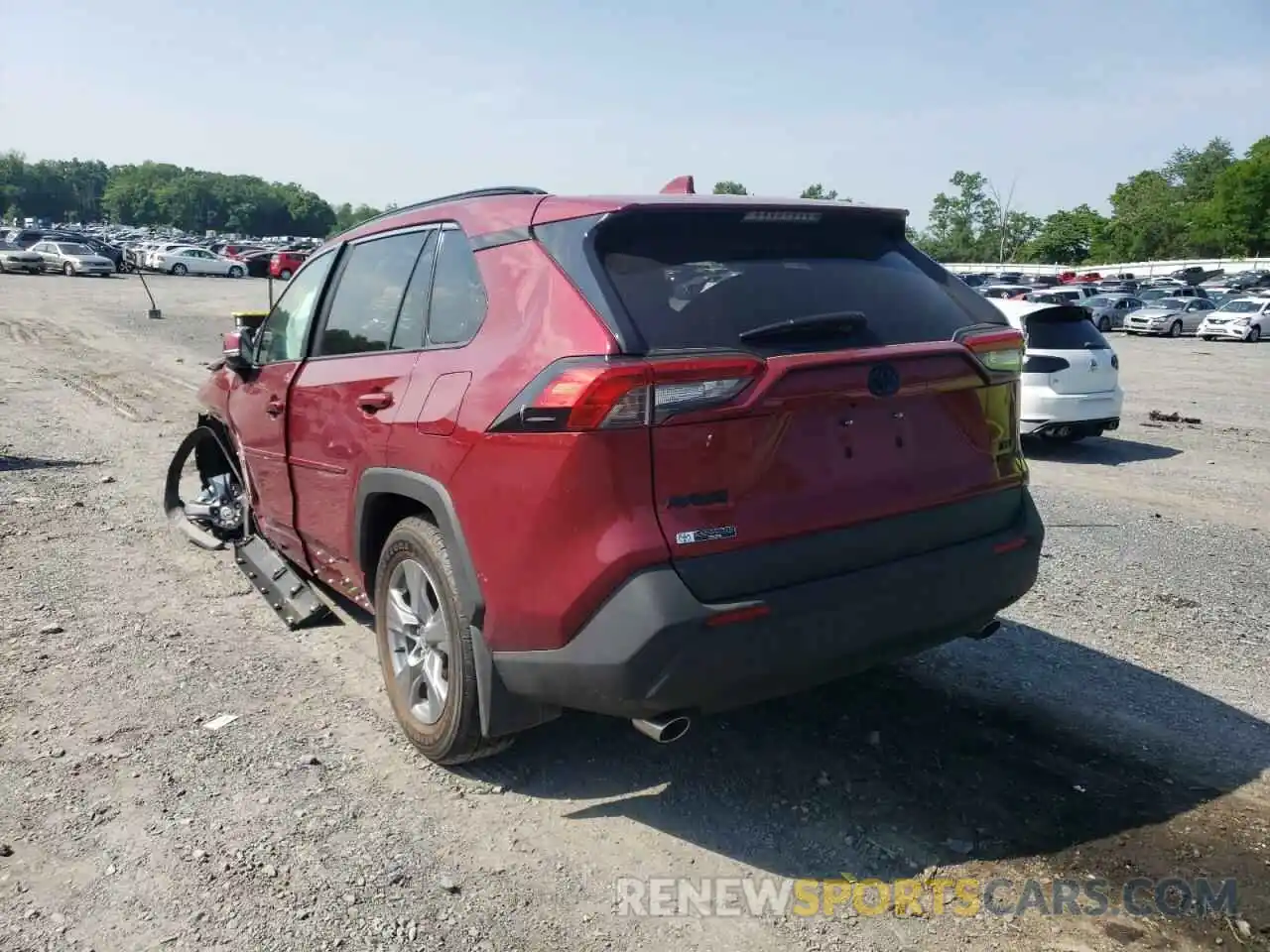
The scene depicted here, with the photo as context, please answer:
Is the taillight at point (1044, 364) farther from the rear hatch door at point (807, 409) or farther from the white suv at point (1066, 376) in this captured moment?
the rear hatch door at point (807, 409)

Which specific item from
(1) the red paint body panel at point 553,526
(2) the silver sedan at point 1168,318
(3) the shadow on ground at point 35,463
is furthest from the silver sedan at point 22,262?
(1) the red paint body panel at point 553,526

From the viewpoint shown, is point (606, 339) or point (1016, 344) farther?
point (1016, 344)

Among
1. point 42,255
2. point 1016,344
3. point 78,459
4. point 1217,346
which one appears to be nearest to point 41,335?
point 78,459

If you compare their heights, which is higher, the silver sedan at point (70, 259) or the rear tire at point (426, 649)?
the silver sedan at point (70, 259)

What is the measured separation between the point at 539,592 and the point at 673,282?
100 centimetres

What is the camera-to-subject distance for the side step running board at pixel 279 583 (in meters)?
4.86

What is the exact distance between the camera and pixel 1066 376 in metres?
10.3

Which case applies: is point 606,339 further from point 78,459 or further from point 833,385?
point 78,459

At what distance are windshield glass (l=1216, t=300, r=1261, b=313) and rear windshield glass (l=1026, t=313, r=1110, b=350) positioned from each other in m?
27.2

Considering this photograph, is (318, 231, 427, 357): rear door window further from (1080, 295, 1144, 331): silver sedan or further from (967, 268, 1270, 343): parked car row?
(1080, 295, 1144, 331): silver sedan

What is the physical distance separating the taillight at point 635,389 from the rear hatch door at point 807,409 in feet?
0.10

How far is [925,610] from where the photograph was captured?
3.08m

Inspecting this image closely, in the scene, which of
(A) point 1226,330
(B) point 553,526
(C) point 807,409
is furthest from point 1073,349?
(A) point 1226,330

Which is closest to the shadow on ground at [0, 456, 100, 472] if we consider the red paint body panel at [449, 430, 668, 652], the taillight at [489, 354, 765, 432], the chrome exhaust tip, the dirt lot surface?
the dirt lot surface
